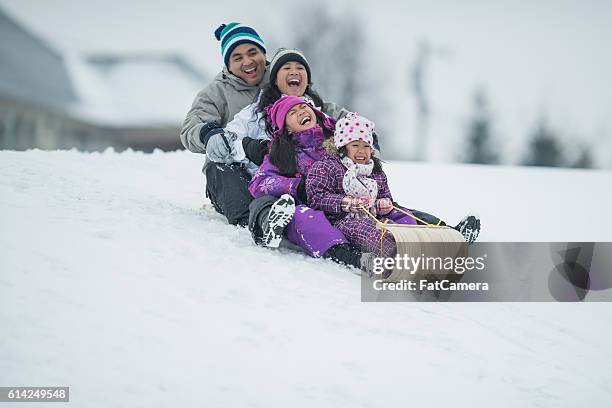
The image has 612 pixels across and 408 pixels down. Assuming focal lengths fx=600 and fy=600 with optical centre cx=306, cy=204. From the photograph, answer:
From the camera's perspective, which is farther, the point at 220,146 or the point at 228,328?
the point at 220,146

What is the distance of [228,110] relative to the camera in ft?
11.7

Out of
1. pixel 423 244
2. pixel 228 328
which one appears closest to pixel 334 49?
pixel 423 244

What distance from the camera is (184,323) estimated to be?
196 centimetres

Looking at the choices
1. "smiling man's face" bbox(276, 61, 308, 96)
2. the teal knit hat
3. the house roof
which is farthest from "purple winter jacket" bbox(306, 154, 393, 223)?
the house roof

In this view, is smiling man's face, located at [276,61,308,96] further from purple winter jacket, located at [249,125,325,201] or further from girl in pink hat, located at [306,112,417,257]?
girl in pink hat, located at [306,112,417,257]

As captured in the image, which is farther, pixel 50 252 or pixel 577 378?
pixel 50 252

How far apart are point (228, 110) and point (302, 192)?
831mm

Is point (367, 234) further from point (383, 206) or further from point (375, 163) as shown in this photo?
point (375, 163)

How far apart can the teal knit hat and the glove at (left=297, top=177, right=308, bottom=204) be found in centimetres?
103

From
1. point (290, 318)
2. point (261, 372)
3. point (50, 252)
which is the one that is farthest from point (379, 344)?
point (50, 252)

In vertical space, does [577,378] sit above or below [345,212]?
below

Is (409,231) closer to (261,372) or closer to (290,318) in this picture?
(290,318)

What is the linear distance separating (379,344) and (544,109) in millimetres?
22259

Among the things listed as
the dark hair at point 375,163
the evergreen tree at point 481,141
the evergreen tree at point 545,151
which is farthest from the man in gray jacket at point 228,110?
the evergreen tree at point 545,151
